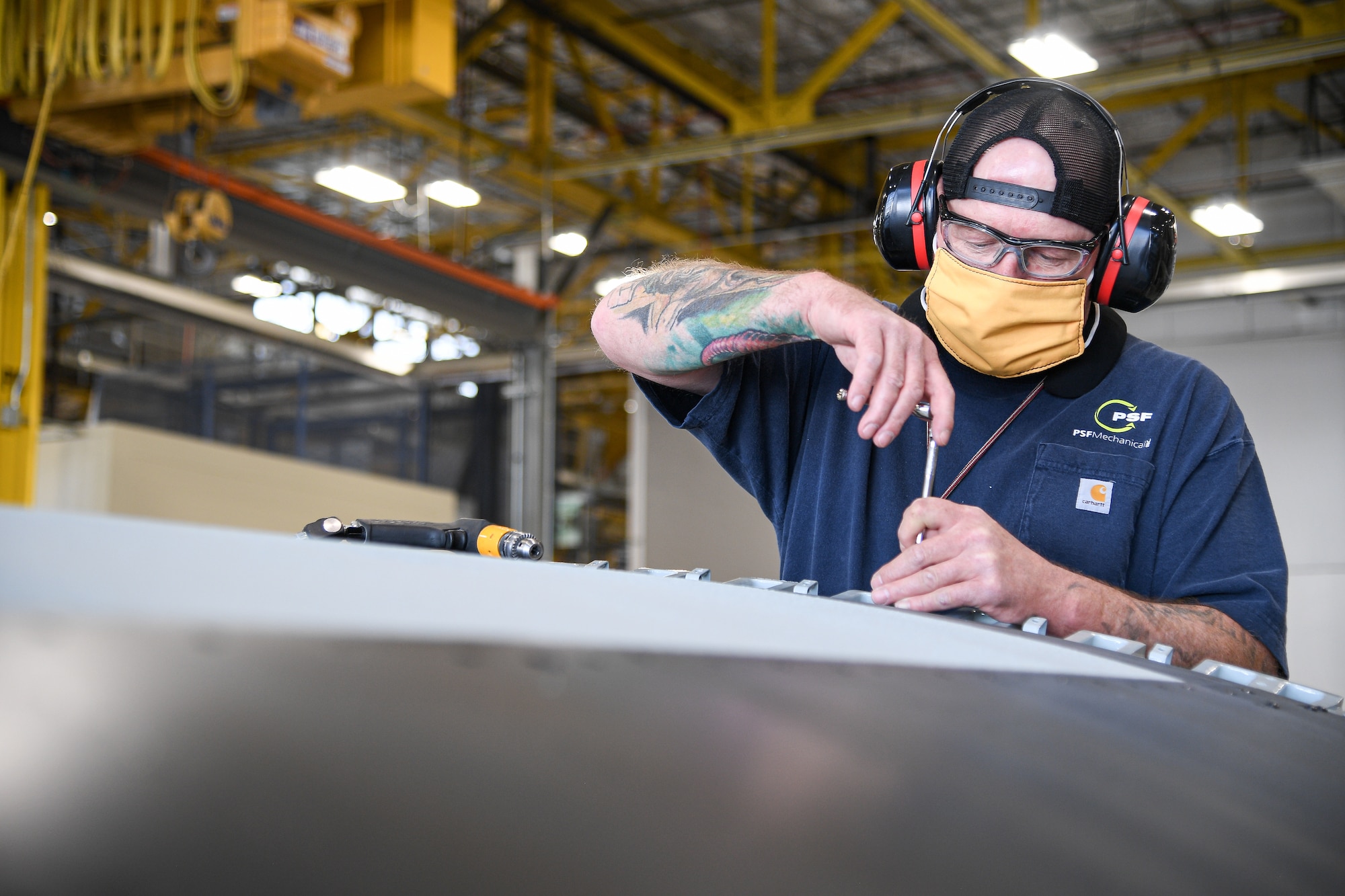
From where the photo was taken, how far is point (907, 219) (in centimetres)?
150

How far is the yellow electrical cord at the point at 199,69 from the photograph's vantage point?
161 inches

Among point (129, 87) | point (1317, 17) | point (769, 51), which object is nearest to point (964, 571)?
point (129, 87)

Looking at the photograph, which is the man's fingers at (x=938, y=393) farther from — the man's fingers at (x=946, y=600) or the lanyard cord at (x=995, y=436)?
the lanyard cord at (x=995, y=436)

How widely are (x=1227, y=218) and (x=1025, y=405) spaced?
24.1ft

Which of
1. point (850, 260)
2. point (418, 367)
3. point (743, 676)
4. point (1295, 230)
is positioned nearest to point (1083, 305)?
point (743, 676)

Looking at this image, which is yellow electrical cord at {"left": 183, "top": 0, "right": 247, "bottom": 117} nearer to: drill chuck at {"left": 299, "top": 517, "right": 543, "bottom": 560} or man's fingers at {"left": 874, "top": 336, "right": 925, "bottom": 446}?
drill chuck at {"left": 299, "top": 517, "right": 543, "bottom": 560}

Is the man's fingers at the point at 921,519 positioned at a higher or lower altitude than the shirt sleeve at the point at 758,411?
lower

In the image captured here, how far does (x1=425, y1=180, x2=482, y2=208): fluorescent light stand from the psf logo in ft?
22.0

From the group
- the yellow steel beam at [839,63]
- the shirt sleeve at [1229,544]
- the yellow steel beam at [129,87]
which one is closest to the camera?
the shirt sleeve at [1229,544]

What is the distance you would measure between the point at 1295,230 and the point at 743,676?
12356 mm

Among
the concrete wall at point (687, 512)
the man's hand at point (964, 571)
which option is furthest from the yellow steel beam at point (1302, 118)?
the man's hand at point (964, 571)

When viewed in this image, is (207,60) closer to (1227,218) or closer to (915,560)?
(915,560)

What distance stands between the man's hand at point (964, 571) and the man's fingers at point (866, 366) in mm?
105

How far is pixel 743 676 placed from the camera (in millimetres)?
455
